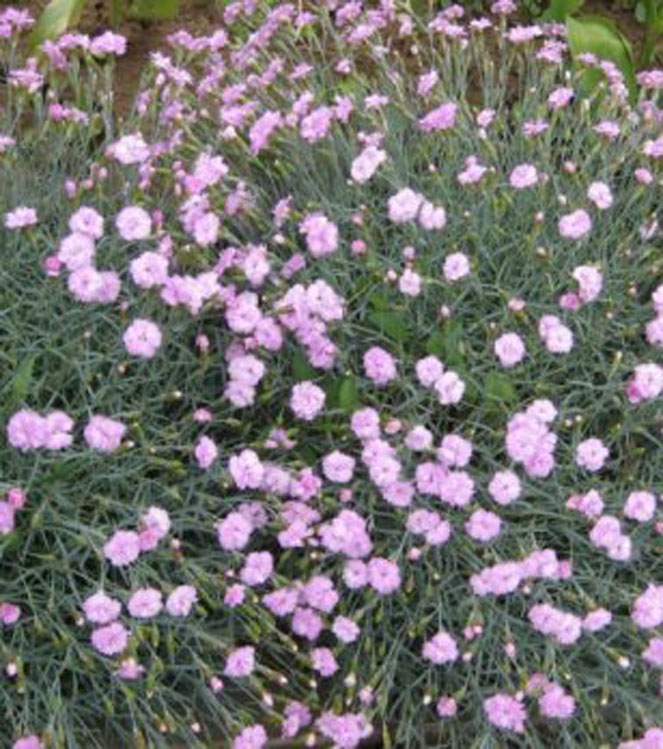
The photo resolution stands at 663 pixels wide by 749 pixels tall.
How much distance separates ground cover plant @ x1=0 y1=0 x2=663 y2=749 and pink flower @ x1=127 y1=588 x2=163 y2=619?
24 millimetres

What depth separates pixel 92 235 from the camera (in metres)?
1.79

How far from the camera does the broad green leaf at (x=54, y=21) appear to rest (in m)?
2.44

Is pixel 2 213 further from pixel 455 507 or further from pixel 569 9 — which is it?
pixel 569 9

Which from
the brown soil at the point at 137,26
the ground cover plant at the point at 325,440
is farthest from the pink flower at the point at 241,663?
the brown soil at the point at 137,26

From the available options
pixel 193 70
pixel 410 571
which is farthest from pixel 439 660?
pixel 193 70

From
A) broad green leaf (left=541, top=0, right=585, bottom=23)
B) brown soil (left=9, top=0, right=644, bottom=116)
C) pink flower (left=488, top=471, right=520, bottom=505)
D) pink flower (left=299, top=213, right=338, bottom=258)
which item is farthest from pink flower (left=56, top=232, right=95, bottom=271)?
broad green leaf (left=541, top=0, right=585, bottom=23)

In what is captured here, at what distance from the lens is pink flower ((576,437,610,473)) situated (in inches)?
70.7

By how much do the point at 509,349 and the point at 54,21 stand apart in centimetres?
122

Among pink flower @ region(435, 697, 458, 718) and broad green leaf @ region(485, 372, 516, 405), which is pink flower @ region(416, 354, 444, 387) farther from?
pink flower @ region(435, 697, 458, 718)

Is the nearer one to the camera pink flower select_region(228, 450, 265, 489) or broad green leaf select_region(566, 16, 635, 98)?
pink flower select_region(228, 450, 265, 489)

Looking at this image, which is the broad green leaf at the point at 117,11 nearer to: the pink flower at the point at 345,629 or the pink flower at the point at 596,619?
the pink flower at the point at 345,629

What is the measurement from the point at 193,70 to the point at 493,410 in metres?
1.21

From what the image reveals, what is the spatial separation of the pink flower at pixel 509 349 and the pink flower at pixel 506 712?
481 mm

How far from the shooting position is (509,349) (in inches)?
72.3
